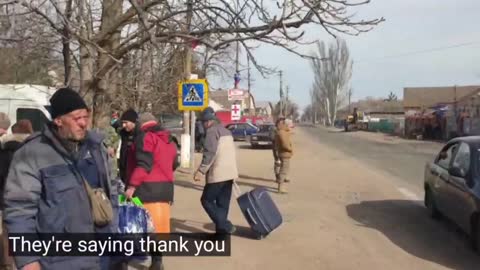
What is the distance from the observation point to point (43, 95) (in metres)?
13.6

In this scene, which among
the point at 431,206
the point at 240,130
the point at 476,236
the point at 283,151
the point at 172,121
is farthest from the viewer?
the point at 240,130

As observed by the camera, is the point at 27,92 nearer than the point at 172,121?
Yes

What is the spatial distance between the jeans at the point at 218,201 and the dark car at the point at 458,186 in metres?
2.96

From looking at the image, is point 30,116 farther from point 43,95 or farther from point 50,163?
point 50,163

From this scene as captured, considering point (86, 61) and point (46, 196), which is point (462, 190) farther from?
point (46, 196)

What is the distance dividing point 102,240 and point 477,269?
176 inches

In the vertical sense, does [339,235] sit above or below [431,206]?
below

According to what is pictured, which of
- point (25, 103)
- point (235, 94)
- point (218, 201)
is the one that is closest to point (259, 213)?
point (218, 201)

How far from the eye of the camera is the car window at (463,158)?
7.63 meters

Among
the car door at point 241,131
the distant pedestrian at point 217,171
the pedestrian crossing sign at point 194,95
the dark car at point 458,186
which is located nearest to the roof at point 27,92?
the pedestrian crossing sign at point 194,95

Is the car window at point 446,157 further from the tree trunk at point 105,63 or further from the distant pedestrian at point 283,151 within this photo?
the tree trunk at point 105,63

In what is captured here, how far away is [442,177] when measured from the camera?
336 inches

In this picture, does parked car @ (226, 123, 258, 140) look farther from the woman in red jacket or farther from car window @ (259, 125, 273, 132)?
the woman in red jacket

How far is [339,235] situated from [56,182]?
17.9 ft
